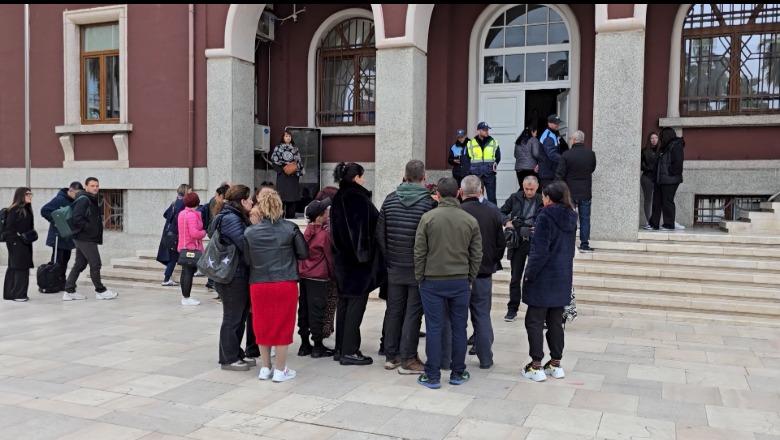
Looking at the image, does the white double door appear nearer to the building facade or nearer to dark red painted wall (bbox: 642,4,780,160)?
the building facade

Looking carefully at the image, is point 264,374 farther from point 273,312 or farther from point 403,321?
point 403,321

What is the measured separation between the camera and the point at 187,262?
9.65 meters

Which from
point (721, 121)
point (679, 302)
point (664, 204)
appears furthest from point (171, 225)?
point (721, 121)

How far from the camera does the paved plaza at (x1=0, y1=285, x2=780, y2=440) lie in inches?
184

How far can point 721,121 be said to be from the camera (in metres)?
11.5

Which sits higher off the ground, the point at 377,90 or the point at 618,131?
the point at 377,90

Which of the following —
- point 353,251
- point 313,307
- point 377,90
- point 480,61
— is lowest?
point 313,307

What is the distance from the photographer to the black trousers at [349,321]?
6312 millimetres

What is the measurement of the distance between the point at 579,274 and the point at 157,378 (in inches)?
241

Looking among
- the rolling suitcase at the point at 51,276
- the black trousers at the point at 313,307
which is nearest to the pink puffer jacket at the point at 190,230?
the rolling suitcase at the point at 51,276

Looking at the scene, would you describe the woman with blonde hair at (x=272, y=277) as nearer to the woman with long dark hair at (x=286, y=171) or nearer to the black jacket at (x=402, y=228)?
the black jacket at (x=402, y=228)

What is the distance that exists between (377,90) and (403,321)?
6.55 meters

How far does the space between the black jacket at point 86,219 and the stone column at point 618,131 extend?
7.81 meters

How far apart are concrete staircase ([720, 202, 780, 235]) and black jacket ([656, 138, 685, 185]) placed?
1.10 m
